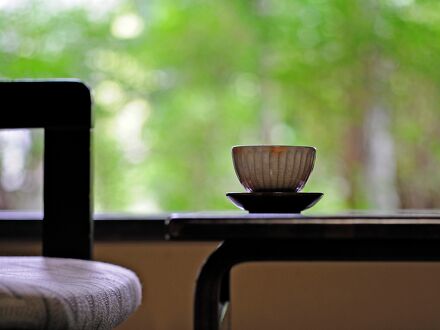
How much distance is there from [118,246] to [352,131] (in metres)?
2.33

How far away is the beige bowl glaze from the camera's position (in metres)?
0.89

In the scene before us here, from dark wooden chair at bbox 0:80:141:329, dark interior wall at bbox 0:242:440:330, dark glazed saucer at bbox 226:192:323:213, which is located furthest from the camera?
dark interior wall at bbox 0:242:440:330

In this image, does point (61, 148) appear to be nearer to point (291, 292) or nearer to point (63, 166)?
point (63, 166)

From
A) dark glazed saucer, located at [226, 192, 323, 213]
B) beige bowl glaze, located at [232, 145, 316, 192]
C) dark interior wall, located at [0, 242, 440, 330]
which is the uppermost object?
beige bowl glaze, located at [232, 145, 316, 192]

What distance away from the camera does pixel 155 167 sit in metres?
4.15

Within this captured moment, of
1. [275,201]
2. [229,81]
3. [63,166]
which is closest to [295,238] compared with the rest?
[275,201]

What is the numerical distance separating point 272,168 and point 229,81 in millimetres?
3194

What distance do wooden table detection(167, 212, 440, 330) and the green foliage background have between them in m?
2.90

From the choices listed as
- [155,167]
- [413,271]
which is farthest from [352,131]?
[413,271]

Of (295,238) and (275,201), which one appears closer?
(295,238)

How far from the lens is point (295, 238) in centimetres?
70

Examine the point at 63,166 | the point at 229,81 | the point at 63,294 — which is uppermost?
the point at 229,81

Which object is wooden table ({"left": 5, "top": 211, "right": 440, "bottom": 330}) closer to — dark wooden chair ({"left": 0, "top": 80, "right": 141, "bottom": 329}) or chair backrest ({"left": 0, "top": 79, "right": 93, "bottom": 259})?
dark wooden chair ({"left": 0, "top": 80, "right": 141, "bottom": 329})

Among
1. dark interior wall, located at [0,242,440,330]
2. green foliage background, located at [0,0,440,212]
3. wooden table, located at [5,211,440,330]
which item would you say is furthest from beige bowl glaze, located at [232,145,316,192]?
green foliage background, located at [0,0,440,212]
